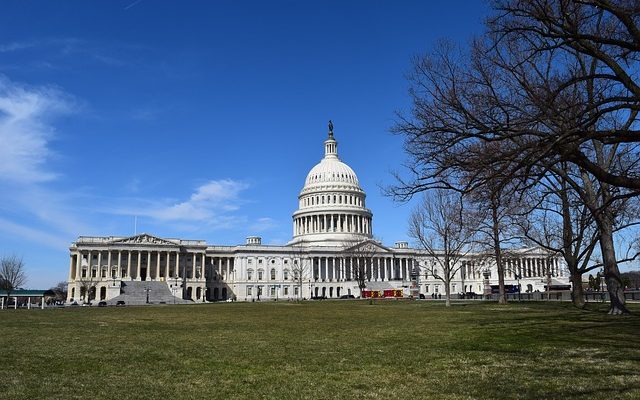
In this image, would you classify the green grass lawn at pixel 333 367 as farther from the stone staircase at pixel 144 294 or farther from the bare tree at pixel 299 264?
the bare tree at pixel 299 264

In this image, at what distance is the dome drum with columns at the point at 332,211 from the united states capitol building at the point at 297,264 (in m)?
0.30

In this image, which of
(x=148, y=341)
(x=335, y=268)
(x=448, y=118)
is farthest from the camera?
(x=335, y=268)

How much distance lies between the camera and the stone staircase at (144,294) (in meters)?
110

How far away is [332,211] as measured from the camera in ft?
522

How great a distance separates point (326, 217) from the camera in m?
161

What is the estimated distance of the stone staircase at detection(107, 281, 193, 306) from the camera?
362 ft

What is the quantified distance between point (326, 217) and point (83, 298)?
68.9 m

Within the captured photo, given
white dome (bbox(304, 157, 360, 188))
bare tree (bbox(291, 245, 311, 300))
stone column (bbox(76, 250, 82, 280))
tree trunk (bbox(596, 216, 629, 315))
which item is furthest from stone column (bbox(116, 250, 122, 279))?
tree trunk (bbox(596, 216, 629, 315))

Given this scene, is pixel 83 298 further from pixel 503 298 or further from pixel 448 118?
pixel 448 118

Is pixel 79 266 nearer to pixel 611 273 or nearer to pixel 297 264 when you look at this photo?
pixel 297 264

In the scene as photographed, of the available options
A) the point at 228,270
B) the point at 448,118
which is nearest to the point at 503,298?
the point at 448,118

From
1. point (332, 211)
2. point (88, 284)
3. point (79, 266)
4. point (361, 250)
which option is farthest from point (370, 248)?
point (79, 266)

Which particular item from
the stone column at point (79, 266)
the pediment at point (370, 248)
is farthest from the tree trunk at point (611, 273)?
the stone column at point (79, 266)

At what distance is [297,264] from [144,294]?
46.3 m
